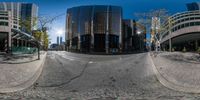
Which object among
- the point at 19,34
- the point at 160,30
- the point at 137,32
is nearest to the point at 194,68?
the point at 160,30

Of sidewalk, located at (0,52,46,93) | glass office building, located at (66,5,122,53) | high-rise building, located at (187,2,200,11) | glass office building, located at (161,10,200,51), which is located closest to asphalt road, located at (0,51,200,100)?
sidewalk, located at (0,52,46,93)

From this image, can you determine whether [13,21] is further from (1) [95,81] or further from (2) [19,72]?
(1) [95,81]

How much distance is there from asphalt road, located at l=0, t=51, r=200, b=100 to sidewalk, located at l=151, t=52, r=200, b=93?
377 mm

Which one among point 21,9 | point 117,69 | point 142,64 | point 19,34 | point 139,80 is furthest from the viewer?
point 142,64

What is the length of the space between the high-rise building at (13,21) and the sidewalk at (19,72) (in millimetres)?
1184

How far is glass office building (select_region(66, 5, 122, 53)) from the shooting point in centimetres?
505

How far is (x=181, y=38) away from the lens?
5887 mm

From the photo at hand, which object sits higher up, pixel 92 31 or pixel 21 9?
pixel 21 9

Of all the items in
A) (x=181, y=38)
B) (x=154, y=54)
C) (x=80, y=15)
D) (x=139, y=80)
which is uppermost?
(x=80, y=15)

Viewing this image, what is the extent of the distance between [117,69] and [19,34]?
10.6 feet

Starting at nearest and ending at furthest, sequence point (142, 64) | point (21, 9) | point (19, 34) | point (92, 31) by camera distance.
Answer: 1. point (92, 31)
2. point (21, 9)
3. point (19, 34)
4. point (142, 64)

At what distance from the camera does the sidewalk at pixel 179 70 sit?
6.92 m

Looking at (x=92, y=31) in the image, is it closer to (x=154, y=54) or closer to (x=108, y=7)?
(x=108, y=7)

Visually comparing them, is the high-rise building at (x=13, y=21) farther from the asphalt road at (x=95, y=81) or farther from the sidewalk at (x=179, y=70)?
the sidewalk at (x=179, y=70)
